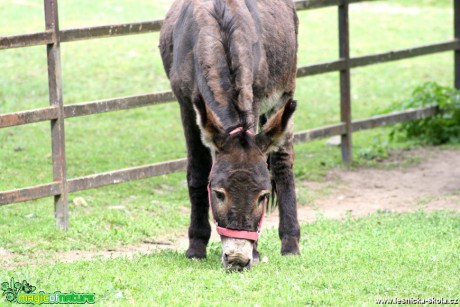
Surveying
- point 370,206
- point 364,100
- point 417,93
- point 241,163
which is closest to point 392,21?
→ point 364,100

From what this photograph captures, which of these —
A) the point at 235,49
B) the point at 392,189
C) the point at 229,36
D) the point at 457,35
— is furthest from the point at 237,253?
the point at 457,35

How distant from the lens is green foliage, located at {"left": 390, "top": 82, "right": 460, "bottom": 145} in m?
11.5

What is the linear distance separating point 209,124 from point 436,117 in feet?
22.3

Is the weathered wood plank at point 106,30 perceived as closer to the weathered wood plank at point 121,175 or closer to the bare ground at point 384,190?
the weathered wood plank at point 121,175

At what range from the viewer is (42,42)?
760 cm

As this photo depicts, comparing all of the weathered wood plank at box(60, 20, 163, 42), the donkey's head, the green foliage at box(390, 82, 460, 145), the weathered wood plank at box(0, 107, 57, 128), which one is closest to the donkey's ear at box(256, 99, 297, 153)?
the donkey's head

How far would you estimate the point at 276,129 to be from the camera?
5.55 meters

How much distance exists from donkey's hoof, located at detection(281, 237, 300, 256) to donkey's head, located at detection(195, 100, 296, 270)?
1047 mm

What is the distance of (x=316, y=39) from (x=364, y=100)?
153 inches

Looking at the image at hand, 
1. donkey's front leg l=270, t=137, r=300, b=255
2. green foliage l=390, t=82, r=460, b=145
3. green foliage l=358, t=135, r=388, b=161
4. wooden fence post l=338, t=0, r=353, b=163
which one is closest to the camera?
donkey's front leg l=270, t=137, r=300, b=255

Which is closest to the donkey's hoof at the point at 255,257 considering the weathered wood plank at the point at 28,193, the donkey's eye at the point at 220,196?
the donkey's eye at the point at 220,196

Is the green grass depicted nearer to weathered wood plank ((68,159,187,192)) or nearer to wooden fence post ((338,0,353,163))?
weathered wood plank ((68,159,187,192))

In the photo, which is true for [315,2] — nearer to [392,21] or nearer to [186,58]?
[186,58]

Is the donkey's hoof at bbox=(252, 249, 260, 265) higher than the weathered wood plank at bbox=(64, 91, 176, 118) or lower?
lower
